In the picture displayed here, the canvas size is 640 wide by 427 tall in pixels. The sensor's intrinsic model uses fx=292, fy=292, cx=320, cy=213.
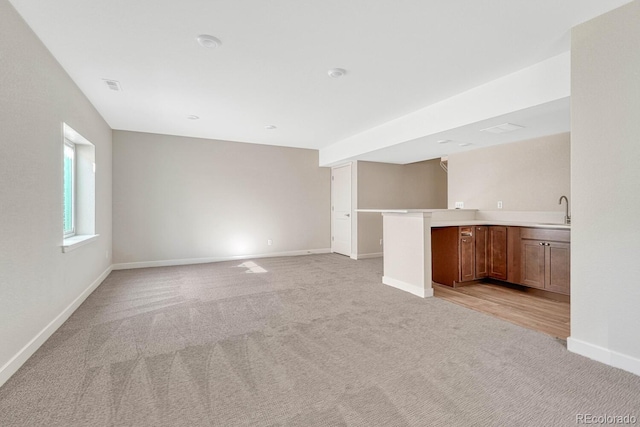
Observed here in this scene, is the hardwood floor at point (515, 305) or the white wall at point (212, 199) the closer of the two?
the hardwood floor at point (515, 305)

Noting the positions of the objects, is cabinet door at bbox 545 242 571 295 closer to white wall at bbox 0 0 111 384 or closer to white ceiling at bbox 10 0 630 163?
white ceiling at bbox 10 0 630 163

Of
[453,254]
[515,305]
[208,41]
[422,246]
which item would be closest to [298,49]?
[208,41]

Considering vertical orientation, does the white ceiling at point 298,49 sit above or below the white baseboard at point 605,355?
above

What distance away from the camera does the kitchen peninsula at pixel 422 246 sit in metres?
3.71

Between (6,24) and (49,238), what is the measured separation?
1684 millimetres

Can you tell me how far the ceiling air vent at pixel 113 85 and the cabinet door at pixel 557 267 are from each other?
18.5ft

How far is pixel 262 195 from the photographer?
21.7 ft

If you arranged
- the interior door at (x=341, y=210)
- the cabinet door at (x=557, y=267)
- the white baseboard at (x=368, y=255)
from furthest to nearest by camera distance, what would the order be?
the interior door at (x=341, y=210), the white baseboard at (x=368, y=255), the cabinet door at (x=557, y=267)

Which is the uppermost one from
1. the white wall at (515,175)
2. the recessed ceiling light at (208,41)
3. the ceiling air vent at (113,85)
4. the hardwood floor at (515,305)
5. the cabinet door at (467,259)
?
the ceiling air vent at (113,85)

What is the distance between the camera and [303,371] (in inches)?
79.1

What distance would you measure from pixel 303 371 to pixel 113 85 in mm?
3802

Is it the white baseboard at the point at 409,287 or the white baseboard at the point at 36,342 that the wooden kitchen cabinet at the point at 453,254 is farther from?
the white baseboard at the point at 36,342

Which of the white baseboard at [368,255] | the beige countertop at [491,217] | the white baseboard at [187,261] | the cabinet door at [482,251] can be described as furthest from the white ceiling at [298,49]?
the white baseboard at [368,255]

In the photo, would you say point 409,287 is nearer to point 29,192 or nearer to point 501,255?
point 501,255
